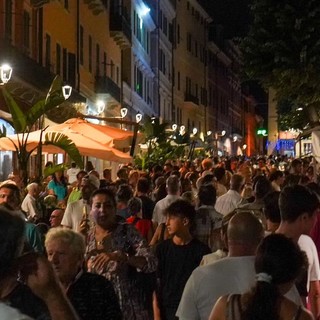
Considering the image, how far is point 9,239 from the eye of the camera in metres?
3.95

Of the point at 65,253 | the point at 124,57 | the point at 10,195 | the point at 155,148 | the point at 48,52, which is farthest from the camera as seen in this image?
the point at 124,57

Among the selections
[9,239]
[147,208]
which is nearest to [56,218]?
[147,208]

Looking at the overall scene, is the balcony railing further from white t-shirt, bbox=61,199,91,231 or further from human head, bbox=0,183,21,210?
human head, bbox=0,183,21,210

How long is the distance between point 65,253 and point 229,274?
967mm

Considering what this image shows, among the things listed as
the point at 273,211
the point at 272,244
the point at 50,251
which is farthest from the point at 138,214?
the point at 272,244

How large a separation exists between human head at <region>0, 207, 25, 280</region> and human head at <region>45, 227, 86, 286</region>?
190cm

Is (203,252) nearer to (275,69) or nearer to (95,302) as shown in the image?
(95,302)

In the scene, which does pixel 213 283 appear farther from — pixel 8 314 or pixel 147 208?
pixel 147 208

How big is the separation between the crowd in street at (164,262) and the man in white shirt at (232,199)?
1.62m

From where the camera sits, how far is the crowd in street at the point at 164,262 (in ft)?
14.6

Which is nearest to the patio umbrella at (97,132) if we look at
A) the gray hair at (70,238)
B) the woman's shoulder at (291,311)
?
the gray hair at (70,238)

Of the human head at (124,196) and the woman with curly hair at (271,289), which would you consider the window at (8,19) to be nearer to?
the human head at (124,196)

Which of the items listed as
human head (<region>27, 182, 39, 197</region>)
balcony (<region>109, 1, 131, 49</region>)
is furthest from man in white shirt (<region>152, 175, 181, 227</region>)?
balcony (<region>109, 1, 131, 49</region>)

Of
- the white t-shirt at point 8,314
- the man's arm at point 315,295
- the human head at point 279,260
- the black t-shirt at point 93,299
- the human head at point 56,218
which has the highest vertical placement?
the human head at point 56,218
